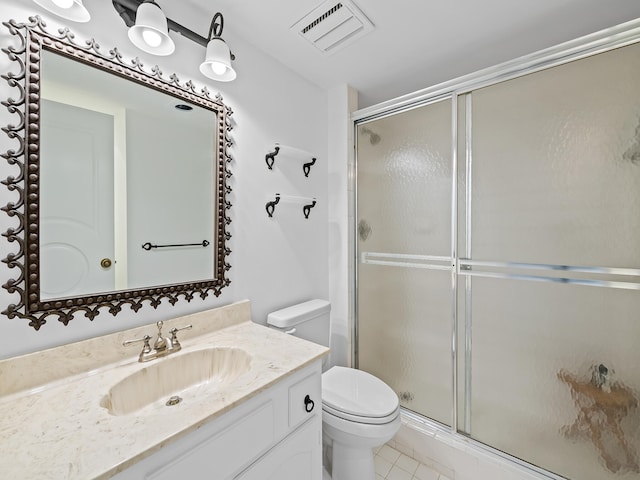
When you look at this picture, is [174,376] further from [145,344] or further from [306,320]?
[306,320]

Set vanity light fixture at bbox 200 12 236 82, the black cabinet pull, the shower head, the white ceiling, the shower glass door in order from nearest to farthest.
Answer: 1. the black cabinet pull
2. vanity light fixture at bbox 200 12 236 82
3. the white ceiling
4. the shower glass door
5. the shower head

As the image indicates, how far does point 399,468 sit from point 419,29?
2.36 metres

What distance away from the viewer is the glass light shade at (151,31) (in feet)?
2.97

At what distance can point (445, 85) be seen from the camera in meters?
1.56

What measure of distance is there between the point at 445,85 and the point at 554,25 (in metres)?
0.51

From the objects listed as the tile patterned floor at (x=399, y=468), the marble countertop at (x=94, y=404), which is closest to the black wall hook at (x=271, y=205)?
the marble countertop at (x=94, y=404)

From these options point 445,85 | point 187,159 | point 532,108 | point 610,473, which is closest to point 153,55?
point 187,159

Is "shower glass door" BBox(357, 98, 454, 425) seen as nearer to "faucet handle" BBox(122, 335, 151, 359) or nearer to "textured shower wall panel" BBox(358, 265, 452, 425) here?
"textured shower wall panel" BBox(358, 265, 452, 425)

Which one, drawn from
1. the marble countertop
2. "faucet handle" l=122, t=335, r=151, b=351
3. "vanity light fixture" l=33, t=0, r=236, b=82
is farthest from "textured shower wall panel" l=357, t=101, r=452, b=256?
"faucet handle" l=122, t=335, r=151, b=351

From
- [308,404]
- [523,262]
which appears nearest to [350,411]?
[308,404]

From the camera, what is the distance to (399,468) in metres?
1.59

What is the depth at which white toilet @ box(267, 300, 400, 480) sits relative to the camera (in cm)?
126

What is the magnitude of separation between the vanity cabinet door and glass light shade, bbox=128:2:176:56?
1.41 metres

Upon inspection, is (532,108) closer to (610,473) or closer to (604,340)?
(604,340)
